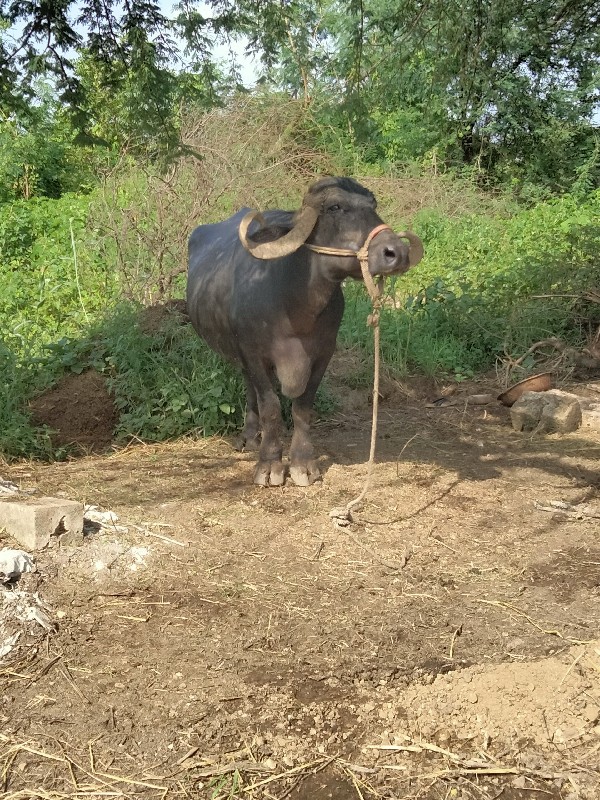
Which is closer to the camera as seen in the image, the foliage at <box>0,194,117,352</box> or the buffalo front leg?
the buffalo front leg

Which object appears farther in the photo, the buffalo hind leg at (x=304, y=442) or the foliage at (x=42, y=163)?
the foliage at (x=42, y=163)

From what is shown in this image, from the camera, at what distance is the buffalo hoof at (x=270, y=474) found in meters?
4.93

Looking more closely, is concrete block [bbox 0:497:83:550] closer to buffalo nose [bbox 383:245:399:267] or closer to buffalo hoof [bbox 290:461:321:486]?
buffalo hoof [bbox 290:461:321:486]

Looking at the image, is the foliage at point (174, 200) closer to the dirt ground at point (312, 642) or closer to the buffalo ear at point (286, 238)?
the buffalo ear at point (286, 238)

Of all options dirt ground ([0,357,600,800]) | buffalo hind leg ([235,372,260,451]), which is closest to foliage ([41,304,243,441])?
buffalo hind leg ([235,372,260,451])

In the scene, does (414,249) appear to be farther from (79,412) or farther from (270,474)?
(79,412)

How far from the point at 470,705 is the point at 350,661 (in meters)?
0.52

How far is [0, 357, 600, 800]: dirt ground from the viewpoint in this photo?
2.33m

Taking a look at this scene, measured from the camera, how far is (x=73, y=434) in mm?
6012

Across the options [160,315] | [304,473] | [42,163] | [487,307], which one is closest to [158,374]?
[160,315]

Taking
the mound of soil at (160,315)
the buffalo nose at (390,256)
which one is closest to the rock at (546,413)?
the buffalo nose at (390,256)

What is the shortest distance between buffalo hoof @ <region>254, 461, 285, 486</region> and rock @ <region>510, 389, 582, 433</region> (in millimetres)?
2400

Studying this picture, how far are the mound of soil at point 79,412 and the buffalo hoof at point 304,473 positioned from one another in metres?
1.76

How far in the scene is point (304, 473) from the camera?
16.4ft
